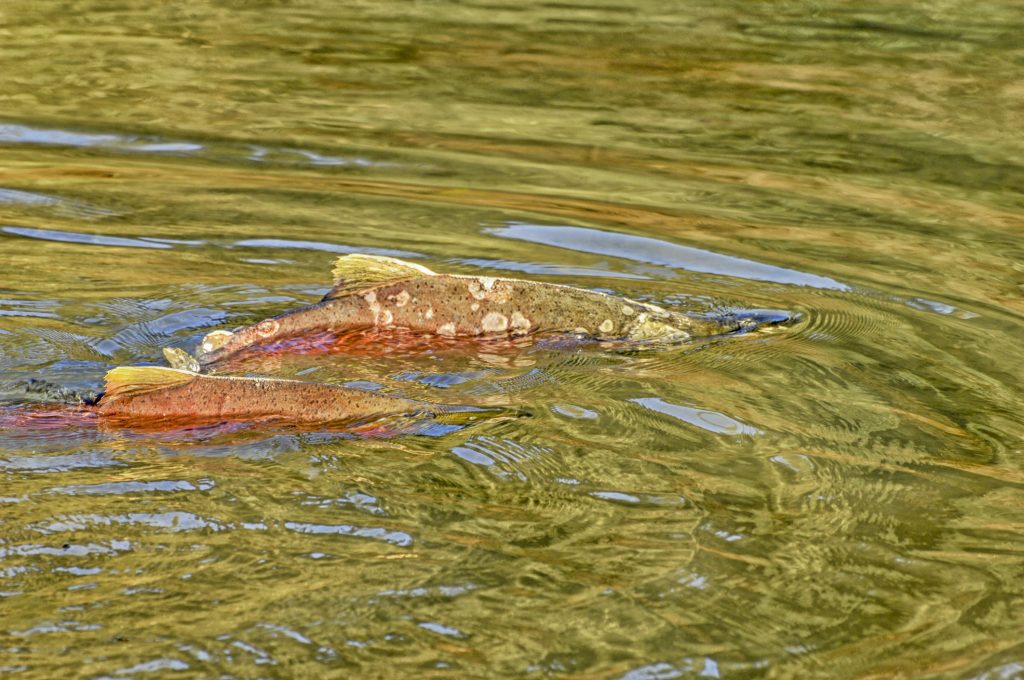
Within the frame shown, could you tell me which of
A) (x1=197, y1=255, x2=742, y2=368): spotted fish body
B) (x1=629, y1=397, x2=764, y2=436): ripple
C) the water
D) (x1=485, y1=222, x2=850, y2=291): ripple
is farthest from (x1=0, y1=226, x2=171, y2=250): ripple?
(x1=629, y1=397, x2=764, y2=436): ripple

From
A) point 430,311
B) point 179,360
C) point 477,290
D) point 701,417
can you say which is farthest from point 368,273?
point 701,417

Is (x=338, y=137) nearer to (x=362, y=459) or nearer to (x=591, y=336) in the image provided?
(x=591, y=336)

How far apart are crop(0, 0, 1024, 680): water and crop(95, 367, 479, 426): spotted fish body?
0.30ft

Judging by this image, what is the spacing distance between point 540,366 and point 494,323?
1.00 ft

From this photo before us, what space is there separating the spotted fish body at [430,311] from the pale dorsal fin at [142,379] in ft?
2.83

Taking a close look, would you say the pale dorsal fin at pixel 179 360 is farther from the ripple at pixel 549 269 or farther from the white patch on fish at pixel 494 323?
the ripple at pixel 549 269

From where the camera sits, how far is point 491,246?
7406mm

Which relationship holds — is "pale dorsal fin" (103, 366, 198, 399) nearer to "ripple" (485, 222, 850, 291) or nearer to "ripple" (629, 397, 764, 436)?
"ripple" (629, 397, 764, 436)

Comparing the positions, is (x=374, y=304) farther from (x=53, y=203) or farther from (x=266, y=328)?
(x=53, y=203)

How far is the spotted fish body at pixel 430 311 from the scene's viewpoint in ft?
18.3

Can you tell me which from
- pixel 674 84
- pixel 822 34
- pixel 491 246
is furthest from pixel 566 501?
pixel 822 34

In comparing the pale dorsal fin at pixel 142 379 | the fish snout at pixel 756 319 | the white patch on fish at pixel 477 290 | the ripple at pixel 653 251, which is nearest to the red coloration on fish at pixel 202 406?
the pale dorsal fin at pixel 142 379

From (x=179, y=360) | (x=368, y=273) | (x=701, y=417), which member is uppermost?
(x=368, y=273)

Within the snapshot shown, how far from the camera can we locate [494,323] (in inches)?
223
